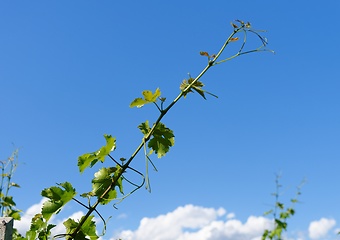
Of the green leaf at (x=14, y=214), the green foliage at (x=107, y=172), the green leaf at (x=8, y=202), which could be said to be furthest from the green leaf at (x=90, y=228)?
the green leaf at (x=8, y=202)

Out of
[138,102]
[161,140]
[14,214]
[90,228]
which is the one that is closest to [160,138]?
[161,140]

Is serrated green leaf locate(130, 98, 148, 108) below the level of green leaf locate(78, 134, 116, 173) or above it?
above

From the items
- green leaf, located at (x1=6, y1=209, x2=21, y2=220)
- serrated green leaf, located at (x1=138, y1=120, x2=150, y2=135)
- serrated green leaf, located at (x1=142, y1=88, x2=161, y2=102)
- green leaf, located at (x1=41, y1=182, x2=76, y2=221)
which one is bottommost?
green leaf, located at (x1=41, y1=182, x2=76, y2=221)

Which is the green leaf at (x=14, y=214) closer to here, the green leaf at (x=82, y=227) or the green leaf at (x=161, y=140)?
the green leaf at (x=82, y=227)

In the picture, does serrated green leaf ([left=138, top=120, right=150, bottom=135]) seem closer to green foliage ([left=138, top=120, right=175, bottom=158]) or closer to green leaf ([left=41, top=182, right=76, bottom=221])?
green foliage ([left=138, top=120, right=175, bottom=158])

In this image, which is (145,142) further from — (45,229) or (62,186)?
(45,229)

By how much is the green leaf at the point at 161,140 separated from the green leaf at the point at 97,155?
0.12m

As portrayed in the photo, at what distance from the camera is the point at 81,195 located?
1.62 metres

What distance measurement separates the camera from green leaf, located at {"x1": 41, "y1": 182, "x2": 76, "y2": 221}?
1610 mm

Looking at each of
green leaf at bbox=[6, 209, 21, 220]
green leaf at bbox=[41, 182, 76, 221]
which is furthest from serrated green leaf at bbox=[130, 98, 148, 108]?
green leaf at bbox=[6, 209, 21, 220]

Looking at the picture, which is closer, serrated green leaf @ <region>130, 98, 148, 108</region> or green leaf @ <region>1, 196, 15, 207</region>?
serrated green leaf @ <region>130, 98, 148, 108</region>

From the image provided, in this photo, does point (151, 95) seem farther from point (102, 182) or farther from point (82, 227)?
point (82, 227)

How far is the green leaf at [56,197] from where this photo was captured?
5.28ft

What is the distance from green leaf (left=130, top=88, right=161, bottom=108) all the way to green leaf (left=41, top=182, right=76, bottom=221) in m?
0.32
